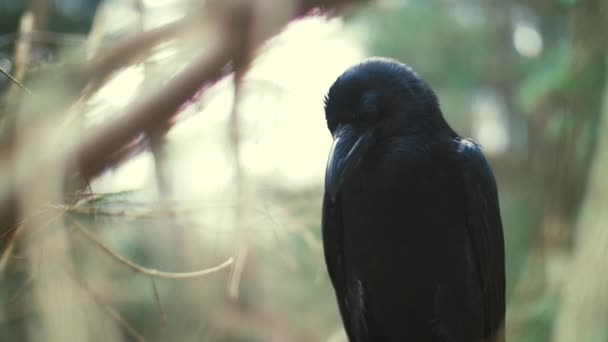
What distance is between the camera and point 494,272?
1.79 metres

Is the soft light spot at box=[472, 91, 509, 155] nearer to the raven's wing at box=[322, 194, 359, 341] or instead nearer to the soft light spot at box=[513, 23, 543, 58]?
the soft light spot at box=[513, 23, 543, 58]

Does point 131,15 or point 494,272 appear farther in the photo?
point 131,15

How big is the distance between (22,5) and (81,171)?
2.31 meters

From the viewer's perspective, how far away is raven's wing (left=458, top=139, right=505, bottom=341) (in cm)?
168

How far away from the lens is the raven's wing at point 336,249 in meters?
1.77

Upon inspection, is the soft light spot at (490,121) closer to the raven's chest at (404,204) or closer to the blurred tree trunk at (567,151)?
the blurred tree trunk at (567,151)

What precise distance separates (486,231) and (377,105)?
44 centimetres

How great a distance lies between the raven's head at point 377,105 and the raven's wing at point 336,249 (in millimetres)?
123

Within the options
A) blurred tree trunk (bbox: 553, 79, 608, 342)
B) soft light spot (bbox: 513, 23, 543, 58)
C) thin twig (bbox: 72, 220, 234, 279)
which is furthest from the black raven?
soft light spot (bbox: 513, 23, 543, 58)

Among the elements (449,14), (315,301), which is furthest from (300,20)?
(449,14)

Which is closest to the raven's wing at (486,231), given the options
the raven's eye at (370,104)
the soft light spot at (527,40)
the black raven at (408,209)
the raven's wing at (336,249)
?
the black raven at (408,209)

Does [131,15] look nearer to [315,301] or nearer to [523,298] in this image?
[523,298]

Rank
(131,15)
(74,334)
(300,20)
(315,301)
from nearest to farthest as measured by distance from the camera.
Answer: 1. (74,334)
2. (300,20)
3. (131,15)
4. (315,301)

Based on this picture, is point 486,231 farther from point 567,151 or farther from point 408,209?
point 567,151
